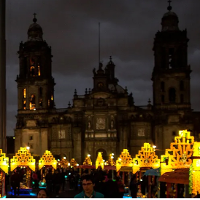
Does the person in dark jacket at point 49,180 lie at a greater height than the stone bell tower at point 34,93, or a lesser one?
lesser

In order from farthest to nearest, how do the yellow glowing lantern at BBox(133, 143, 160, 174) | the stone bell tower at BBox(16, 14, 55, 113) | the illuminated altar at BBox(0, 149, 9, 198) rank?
the stone bell tower at BBox(16, 14, 55, 113) → the yellow glowing lantern at BBox(133, 143, 160, 174) → the illuminated altar at BBox(0, 149, 9, 198)

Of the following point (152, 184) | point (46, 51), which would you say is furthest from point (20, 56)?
point (152, 184)

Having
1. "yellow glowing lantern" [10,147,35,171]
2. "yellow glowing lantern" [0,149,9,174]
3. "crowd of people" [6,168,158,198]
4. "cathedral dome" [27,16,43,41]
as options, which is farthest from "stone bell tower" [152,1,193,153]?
Answer: "yellow glowing lantern" [0,149,9,174]

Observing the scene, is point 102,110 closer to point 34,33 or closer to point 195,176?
point 34,33

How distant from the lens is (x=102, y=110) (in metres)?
41.9

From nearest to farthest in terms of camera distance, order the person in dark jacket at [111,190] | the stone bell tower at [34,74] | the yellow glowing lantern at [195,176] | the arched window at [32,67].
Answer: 1. the yellow glowing lantern at [195,176]
2. the person in dark jacket at [111,190]
3. the stone bell tower at [34,74]
4. the arched window at [32,67]

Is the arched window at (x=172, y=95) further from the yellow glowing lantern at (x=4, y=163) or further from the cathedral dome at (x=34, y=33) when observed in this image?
the yellow glowing lantern at (x=4, y=163)

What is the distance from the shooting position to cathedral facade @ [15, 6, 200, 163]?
40031 mm

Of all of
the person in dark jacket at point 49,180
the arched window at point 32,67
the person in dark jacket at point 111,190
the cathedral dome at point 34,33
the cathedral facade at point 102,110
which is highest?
the cathedral dome at point 34,33

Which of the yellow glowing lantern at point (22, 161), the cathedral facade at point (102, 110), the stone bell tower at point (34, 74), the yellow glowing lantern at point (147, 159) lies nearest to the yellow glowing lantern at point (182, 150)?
the yellow glowing lantern at point (147, 159)

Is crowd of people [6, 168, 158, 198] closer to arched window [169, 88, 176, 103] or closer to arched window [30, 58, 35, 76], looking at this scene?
arched window [169, 88, 176, 103]

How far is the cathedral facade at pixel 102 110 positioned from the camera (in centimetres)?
4003

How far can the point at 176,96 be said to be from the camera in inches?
1580

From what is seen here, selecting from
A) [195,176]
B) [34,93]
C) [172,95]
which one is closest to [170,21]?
[172,95]
